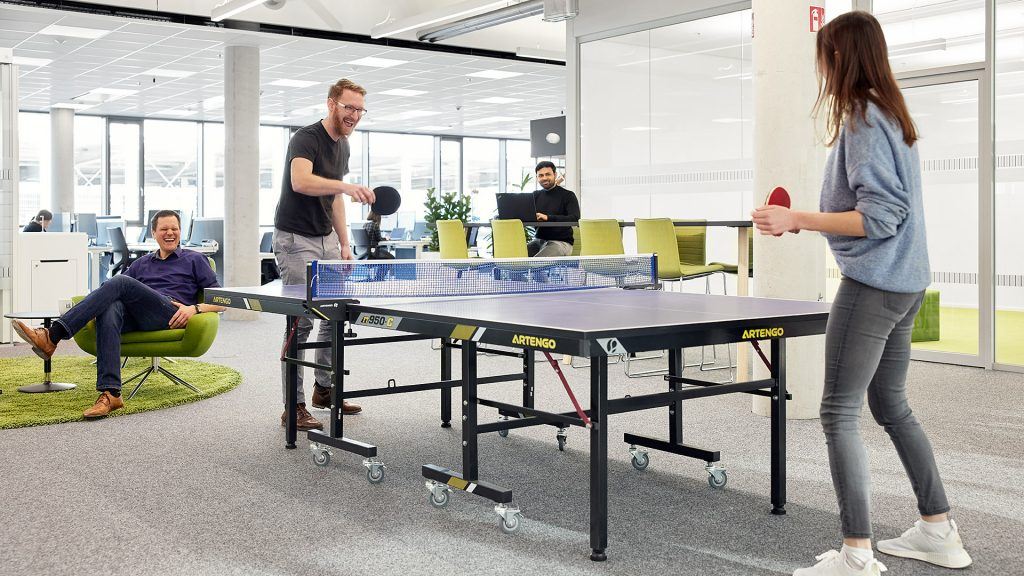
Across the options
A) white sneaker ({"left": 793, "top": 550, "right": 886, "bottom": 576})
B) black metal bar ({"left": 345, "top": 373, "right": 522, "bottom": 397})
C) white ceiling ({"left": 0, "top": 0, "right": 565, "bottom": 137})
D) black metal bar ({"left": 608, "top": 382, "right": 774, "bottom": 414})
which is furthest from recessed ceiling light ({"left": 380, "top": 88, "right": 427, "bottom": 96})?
white sneaker ({"left": 793, "top": 550, "right": 886, "bottom": 576})

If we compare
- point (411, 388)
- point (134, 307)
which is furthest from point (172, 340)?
point (411, 388)

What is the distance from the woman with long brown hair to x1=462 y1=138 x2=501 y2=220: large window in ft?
62.5

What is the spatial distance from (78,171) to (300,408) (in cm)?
1434

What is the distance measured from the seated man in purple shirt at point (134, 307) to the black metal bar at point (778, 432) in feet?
10.1

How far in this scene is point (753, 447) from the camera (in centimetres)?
420

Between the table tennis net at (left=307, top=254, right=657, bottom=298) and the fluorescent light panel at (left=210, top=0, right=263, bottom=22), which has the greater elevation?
the fluorescent light panel at (left=210, top=0, right=263, bottom=22)

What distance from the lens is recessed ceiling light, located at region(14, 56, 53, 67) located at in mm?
11707

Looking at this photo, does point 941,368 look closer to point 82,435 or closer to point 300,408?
point 300,408

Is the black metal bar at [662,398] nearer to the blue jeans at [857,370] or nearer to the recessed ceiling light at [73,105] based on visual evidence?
the blue jeans at [857,370]

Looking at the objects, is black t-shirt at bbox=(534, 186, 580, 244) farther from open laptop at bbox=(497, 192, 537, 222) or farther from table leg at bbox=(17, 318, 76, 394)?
table leg at bbox=(17, 318, 76, 394)

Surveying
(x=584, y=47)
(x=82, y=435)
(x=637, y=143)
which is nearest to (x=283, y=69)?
(x=584, y=47)

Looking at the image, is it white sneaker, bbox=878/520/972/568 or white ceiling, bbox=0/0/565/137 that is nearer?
white sneaker, bbox=878/520/972/568

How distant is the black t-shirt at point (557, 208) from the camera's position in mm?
8086

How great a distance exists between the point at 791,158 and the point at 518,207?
3.52 meters
